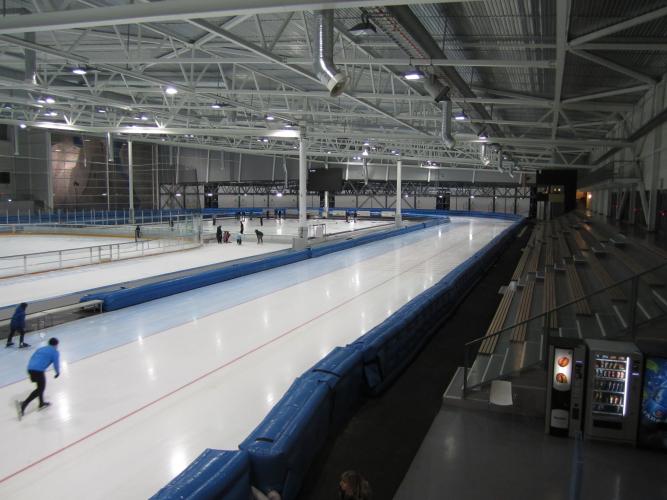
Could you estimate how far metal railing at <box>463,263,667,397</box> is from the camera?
6.37 m

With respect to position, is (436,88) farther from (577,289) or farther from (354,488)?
(354,488)

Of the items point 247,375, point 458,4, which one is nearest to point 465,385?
point 247,375

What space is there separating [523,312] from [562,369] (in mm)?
4384

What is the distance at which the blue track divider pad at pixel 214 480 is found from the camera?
3.67 meters

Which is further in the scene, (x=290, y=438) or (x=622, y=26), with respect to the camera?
(x=622, y=26)

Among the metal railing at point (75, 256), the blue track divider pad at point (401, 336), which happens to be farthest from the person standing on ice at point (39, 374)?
the metal railing at point (75, 256)

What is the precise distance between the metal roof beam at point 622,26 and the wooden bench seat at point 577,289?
4.82m

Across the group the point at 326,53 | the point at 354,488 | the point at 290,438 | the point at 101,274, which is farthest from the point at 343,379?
the point at 101,274

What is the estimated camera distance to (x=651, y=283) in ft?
21.7

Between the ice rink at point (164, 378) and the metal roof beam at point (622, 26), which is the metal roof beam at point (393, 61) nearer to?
the metal roof beam at point (622, 26)

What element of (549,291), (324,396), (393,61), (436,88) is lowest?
(324,396)

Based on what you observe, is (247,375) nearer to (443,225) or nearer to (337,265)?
(337,265)

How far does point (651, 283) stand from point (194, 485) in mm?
6159

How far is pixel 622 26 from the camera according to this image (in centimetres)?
850
